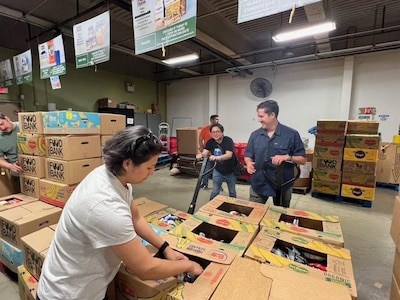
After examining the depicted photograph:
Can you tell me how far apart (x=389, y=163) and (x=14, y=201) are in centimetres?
702

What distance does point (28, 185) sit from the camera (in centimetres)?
274

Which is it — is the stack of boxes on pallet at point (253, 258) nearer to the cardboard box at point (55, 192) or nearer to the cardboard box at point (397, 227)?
the cardboard box at point (397, 227)

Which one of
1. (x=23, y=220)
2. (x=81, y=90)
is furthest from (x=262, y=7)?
(x=81, y=90)

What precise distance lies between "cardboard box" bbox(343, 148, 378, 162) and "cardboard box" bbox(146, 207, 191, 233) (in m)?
3.81

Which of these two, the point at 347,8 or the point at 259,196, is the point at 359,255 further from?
the point at 347,8

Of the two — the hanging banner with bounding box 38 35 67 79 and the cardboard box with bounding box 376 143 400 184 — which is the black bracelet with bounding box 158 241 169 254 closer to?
the hanging banner with bounding box 38 35 67 79

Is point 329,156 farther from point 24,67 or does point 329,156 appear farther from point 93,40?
point 24,67

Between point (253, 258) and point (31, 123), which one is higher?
point (31, 123)

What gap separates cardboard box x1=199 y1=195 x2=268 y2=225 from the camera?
5.16 ft

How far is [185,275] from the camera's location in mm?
1128

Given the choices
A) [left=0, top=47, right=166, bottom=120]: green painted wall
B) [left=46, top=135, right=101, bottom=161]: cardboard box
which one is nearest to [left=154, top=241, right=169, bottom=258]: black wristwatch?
[left=46, top=135, right=101, bottom=161]: cardboard box

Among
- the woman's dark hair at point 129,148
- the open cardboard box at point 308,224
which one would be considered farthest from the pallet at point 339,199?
the woman's dark hair at point 129,148

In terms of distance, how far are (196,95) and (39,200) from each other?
22.3 ft

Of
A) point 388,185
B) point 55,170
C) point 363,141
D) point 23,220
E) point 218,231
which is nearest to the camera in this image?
point 218,231
